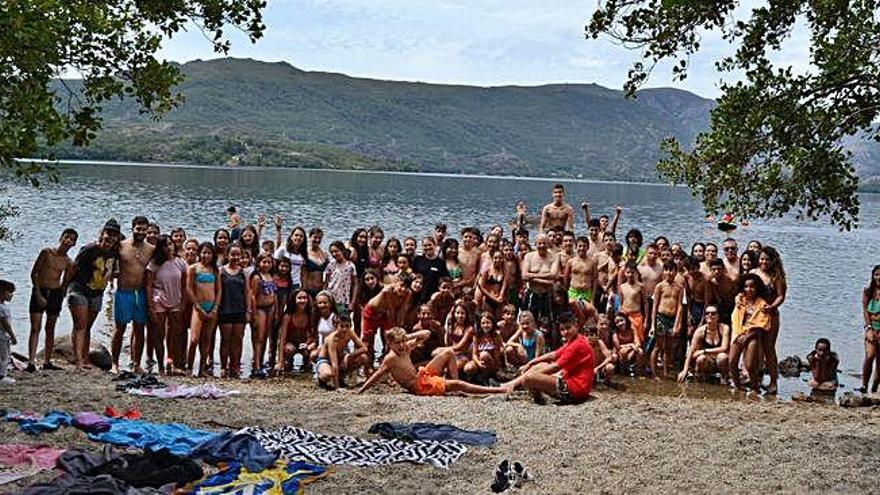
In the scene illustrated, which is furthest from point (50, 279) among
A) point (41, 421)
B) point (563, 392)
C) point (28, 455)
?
point (563, 392)

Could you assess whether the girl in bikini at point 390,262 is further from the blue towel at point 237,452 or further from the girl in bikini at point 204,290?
the blue towel at point 237,452

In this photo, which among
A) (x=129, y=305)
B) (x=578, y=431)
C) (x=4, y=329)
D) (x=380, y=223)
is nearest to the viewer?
(x=578, y=431)

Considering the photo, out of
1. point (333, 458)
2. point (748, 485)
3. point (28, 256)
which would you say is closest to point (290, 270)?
point (333, 458)

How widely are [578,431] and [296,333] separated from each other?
5356mm

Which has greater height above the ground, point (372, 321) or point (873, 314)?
point (873, 314)

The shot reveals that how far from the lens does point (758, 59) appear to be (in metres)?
8.53

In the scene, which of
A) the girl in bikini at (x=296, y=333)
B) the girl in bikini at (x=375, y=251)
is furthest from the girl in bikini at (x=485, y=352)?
the girl in bikini at (x=296, y=333)

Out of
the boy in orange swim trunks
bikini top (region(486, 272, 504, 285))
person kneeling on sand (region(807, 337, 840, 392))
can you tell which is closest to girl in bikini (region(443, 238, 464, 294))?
bikini top (region(486, 272, 504, 285))

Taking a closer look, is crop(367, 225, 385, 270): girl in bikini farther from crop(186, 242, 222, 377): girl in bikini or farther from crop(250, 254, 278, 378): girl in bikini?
crop(186, 242, 222, 377): girl in bikini

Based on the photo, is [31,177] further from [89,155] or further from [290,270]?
[89,155]

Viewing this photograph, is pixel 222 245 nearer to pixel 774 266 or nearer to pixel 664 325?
pixel 664 325

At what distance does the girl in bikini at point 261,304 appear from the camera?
12961 millimetres

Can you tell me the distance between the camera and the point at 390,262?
1384 cm

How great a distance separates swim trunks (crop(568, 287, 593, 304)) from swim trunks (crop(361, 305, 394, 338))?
9.59 ft
